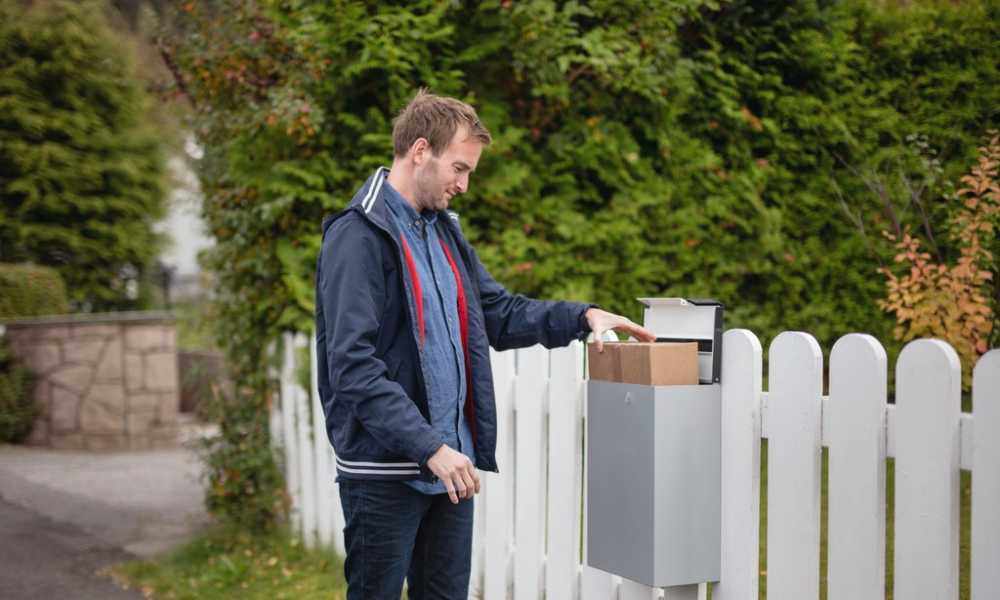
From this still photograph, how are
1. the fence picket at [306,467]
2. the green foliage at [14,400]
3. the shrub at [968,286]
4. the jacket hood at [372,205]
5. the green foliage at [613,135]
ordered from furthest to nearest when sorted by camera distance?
1. the green foliage at [14,400]
2. the fence picket at [306,467]
3. the green foliage at [613,135]
4. the shrub at [968,286]
5. the jacket hood at [372,205]

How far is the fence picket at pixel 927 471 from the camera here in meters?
2.24

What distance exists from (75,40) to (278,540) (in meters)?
9.71

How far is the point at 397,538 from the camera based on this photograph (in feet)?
8.41

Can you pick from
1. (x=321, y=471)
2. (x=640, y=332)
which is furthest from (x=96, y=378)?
(x=640, y=332)

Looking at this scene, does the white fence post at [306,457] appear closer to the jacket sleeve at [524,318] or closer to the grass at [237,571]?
the grass at [237,571]

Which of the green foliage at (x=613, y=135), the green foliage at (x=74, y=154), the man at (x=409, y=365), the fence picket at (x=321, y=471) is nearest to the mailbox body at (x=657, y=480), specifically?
the man at (x=409, y=365)

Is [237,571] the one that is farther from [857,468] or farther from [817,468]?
[857,468]

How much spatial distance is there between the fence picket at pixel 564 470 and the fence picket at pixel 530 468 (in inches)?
3.2

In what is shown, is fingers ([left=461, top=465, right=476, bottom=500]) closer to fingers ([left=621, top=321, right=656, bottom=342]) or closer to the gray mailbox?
the gray mailbox

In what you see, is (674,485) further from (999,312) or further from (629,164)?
(629,164)

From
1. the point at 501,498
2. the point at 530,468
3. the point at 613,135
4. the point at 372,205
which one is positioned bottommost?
the point at 501,498

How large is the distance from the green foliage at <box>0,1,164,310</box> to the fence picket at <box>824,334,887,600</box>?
11.3 m

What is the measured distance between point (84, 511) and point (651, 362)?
16.7ft

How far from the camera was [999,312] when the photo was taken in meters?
3.70
